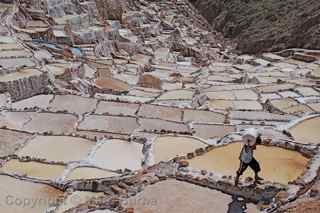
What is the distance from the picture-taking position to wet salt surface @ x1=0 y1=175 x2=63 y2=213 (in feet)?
24.1

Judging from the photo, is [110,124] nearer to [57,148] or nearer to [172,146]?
[57,148]

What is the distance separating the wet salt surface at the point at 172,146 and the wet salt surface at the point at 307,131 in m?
1.82

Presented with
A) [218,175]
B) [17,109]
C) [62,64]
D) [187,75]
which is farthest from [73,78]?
[218,175]

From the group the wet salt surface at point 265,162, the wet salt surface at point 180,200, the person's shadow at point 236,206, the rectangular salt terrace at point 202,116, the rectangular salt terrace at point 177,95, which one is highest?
the wet salt surface at point 265,162

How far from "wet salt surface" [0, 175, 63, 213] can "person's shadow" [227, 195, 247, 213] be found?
277cm

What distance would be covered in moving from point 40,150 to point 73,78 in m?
7.79

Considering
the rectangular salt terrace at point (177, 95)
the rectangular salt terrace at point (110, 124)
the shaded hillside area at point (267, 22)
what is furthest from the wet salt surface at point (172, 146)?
the shaded hillside area at point (267, 22)

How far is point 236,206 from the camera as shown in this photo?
6.14m

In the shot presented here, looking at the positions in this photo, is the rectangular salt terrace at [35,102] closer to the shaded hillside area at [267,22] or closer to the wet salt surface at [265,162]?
the wet salt surface at [265,162]

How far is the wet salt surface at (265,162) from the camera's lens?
7012 millimetres

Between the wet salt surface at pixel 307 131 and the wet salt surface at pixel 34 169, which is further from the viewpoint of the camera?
the wet salt surface at pixel 307 131

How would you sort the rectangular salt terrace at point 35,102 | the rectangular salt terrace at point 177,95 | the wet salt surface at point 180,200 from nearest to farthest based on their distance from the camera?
the wet salt surface at point 180,200, the rectangular salt terrace at point 35,102, the rectangular salt terrace at point 177,95

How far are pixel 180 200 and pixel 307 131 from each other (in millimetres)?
4497

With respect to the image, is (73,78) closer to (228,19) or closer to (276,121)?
(276,121)
